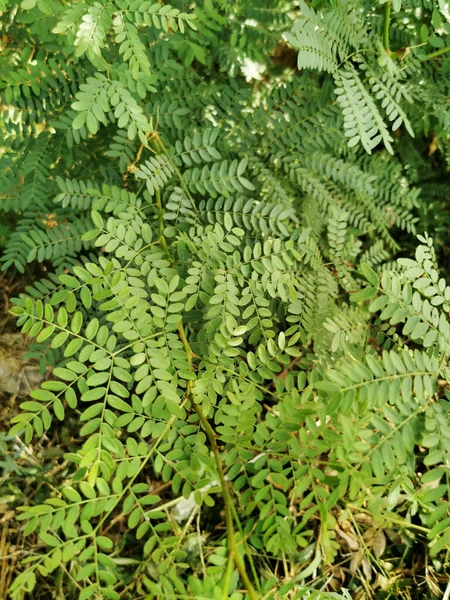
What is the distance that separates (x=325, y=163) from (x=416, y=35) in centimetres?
52

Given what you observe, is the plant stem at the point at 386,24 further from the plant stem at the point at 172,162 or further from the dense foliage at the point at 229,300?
the plant stem at the point at 172,162

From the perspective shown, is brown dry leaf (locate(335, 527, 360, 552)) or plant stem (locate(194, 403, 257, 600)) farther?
brown dry leaf (locate(335, 527, 360, 552))

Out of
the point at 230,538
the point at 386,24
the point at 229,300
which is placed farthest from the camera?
the point at 386,24

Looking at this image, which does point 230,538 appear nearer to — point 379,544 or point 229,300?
point 229,300

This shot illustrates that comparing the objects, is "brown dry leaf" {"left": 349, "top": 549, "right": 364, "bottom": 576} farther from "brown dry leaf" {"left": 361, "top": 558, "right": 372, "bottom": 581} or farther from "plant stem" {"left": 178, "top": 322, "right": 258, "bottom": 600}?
"plant stem" {"left": 178, "top": 322, "right": 258, "bottom": 600}

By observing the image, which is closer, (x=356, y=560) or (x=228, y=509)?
(x=228, y=509)

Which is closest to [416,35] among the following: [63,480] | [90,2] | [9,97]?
[90,2]

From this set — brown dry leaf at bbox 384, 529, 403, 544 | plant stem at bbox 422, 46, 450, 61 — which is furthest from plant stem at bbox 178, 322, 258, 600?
plant stem at bbox 422, 46, 450, 61

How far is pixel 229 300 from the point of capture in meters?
1.15

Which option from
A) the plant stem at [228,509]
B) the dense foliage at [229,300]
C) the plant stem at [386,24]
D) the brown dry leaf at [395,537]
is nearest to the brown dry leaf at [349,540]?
the dense foliage at [229,300]

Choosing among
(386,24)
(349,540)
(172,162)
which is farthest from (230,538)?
(386,24)

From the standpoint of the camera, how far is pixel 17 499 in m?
1.51

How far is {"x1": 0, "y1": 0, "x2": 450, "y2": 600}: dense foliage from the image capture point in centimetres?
94

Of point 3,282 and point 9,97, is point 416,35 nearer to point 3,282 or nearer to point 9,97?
point 9,97
